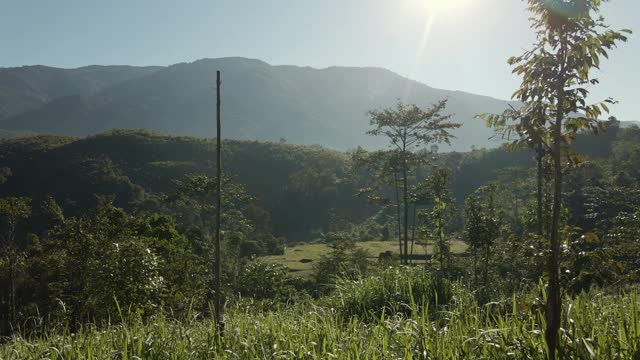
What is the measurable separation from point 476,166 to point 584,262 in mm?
152945

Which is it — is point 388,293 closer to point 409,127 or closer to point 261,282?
point 409,127

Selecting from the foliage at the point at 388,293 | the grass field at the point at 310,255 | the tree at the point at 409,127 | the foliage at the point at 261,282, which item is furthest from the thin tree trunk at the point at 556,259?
the grass field at the point at 310,255

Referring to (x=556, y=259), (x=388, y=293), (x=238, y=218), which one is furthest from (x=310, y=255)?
(x=556, y=259)

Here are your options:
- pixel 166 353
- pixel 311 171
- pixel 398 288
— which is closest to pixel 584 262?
pixel 166 353

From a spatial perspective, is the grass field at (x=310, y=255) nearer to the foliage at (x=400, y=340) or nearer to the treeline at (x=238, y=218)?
the treeline at (x=238, y=218)

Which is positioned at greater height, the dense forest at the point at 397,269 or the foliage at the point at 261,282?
the dense forest at the point at 397,269

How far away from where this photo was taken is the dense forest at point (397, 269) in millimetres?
4062

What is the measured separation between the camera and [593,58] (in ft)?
13.2

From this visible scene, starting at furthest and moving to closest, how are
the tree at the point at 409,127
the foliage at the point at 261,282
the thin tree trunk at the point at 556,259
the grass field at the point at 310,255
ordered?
1. the grass field at the point at 310,255
2. the foliage at the point at 261,282
3. the tree at the point at 409,127
4. the thin tree trunk at the point at 556,259

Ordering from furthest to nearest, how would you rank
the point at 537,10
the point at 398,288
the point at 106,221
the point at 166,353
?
the point at 106,221 < the point at 398,288 < the point at 166,353 < the point at 537,10

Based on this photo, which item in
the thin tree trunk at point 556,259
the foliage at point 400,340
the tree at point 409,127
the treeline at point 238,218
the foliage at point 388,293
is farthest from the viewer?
the tree at point 409,127

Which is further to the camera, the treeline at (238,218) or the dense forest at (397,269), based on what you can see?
the treeline at (238,218)

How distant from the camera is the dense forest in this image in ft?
13.3

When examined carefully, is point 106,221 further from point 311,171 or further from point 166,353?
point 311,171
